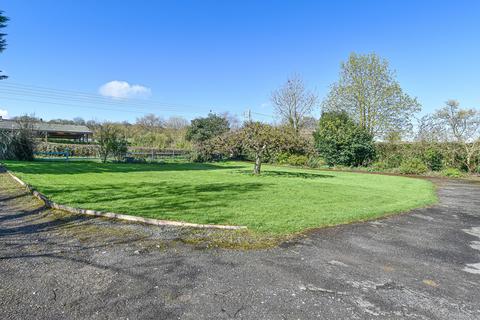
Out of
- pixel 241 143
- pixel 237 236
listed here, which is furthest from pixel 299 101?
pixel 237 236

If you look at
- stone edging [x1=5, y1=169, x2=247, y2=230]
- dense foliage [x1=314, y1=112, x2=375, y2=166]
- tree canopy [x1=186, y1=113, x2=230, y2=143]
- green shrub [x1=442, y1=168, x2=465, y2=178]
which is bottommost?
stone edging [x1=5, y1=169, x2=247, y2=230]

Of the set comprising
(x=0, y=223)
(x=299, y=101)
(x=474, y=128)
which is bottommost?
(x=0, y=223)

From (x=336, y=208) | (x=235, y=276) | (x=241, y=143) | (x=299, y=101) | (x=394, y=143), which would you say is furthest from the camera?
(x=299, y=101)

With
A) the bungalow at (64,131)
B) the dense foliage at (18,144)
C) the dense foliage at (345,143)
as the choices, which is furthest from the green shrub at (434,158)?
the bungalow at (64,131)

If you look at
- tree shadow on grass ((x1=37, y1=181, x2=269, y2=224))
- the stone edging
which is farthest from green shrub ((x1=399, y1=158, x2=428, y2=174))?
the stone edging

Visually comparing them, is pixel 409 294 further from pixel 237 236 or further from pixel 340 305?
pixel 237 236

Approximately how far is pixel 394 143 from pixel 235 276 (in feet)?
79.9

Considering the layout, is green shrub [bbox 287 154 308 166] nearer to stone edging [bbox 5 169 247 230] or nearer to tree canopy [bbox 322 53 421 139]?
tree canopy [bbox 322 53 421 139]

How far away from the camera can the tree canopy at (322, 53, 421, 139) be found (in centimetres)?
2525

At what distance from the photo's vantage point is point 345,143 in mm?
24266

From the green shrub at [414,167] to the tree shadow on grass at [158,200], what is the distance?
15.9 metres

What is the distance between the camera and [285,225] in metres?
5.39

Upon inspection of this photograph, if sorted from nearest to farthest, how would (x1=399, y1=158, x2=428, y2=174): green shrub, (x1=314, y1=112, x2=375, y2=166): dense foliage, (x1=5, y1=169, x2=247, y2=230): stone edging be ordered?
(x1=5, y1=169, x2=247, y2=230): stone edging
(x1=399, y1=158, x2=428, y2=174): green shrub
(x1=314, y1=112, x2=375, y2=166): dense foliage

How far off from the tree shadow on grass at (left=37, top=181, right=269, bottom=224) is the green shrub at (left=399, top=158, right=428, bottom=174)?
52.3 feet
